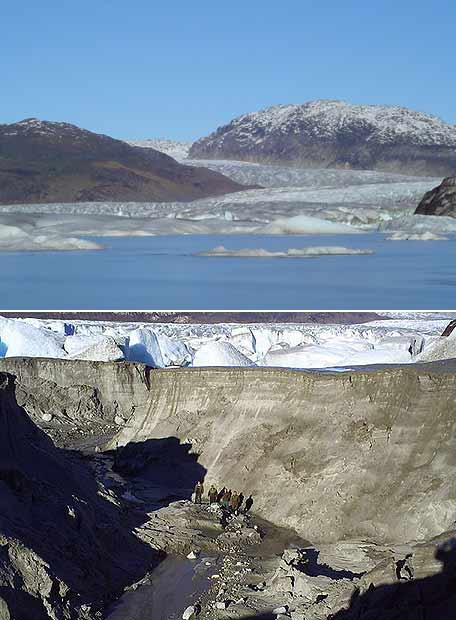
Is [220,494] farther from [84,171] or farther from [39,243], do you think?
[84,171]

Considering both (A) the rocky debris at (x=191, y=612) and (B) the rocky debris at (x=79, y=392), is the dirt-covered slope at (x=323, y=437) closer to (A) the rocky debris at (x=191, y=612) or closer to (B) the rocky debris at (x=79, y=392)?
(B) the rocky debris at (x=79, y=392)

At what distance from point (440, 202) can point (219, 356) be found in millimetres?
23944

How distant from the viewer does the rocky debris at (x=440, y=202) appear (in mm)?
34625

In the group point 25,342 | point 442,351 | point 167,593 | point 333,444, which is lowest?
point 167,593

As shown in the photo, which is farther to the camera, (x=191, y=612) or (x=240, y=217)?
(x=240, y=217)

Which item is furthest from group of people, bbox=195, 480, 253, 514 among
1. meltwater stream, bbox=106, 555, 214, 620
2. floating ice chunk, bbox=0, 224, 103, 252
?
floating ice chunk, bbox=0, 224, 103, 252

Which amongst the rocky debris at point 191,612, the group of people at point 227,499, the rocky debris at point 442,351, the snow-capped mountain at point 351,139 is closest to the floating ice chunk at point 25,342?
the group of people at point 227,499

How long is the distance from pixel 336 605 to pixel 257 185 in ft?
169

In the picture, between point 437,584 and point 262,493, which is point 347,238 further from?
point 437,584

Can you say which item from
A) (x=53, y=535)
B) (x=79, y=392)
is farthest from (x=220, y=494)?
(x=79, y=392)

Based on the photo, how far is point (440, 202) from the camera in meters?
35.0

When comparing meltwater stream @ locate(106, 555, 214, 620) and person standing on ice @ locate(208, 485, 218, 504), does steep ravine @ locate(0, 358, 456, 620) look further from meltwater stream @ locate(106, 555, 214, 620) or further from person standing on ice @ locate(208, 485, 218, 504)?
person standing on ice @ locate(208, 485, 218, 504)

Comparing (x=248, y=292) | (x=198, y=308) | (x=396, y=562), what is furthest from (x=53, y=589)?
(x=248, y=292)

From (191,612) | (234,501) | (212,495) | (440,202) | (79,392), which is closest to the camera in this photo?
(191,612)
